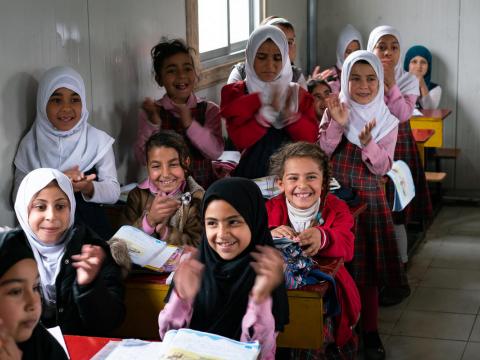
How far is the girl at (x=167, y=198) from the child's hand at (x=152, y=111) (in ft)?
2.24

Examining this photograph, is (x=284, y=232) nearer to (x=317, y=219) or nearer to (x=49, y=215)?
(x=317, y=219)

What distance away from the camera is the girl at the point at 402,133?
4.85 meters

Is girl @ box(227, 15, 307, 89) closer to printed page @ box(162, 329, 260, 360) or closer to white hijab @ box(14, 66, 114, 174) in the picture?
white hijab @ box(14, 66, 114, 174)

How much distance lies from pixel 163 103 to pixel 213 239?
173cm

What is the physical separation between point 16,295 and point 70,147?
1.85m

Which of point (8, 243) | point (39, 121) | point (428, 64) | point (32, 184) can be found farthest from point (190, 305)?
point (428, 64)

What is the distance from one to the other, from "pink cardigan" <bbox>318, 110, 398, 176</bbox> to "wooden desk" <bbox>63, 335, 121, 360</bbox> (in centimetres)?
192

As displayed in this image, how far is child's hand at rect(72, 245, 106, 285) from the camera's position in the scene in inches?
102

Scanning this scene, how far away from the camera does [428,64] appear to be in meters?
7.01

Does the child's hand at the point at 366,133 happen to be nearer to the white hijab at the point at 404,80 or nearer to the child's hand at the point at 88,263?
the white hijab at the point at 404,80

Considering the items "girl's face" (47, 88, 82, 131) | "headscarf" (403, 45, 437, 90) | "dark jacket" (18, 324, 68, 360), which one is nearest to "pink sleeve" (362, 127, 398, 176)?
"girl's face" (47, 88, 82, 131)

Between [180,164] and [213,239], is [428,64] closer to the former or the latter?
[180,164]

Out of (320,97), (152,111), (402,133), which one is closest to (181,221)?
(152,111)

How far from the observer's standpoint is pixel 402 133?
5.04m
